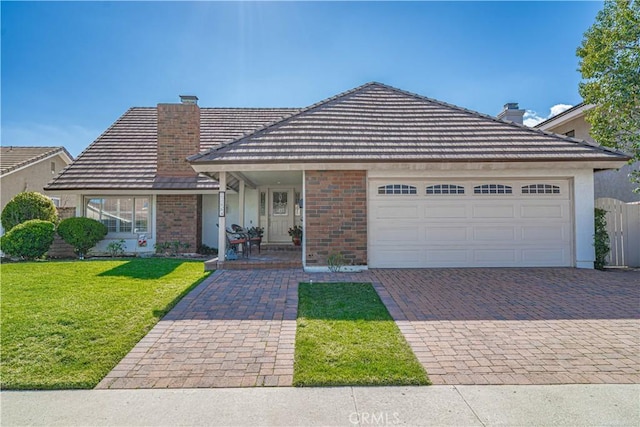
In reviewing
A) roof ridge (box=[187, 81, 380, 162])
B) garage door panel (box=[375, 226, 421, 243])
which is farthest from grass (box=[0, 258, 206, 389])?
garage door panel (box=[375, 226, 421, 243])

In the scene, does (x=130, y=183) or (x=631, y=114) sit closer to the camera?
(x=631, y=114)

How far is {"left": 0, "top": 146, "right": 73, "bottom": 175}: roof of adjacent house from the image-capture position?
19566 mm

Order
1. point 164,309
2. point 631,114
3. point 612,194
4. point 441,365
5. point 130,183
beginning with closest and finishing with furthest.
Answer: point 441,365 < point 164,309 < point 631,114 < point 130,183 < point 612,194

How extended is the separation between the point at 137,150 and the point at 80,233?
4429 mm

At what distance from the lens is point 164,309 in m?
5.77

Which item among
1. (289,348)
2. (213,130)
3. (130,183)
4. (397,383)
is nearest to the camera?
(397,383)

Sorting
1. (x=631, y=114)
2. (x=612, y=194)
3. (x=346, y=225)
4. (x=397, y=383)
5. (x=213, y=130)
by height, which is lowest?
(x=397, y=383)

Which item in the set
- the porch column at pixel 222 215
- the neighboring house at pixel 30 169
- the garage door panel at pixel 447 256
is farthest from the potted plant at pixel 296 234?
the neighboring house at pixel 30 169

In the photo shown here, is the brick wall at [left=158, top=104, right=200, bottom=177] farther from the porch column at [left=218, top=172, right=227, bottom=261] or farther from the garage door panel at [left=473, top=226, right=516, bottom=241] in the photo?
the garage door panel at [left=473, top=226, right=516, bottom=241]

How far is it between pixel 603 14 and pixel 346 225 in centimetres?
938

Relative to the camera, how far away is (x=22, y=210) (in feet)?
40.7

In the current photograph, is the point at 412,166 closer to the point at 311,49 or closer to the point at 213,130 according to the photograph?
the point at 311,49

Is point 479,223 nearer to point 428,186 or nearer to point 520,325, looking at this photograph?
point 428,186

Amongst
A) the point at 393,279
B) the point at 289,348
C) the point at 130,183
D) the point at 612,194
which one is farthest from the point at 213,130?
the point at 612,194
